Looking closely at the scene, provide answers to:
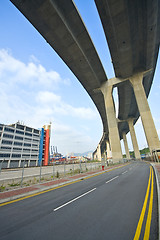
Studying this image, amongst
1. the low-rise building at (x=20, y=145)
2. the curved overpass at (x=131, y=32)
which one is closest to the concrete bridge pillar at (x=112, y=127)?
the curved overpass at (x=131, y=32)

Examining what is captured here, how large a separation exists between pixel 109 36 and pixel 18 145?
61690 mm

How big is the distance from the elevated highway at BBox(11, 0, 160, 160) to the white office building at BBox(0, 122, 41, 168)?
4514 centimetres

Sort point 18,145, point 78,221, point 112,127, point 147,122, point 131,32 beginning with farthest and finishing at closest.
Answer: point 18,145, point 112,127, point 147,122, point 131,32, point 78,221

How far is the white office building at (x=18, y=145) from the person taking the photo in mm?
54875

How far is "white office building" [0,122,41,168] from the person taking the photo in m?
54.9

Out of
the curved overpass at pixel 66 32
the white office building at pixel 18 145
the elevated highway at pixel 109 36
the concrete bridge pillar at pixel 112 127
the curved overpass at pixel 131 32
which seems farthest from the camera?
the white office building at pixel 18 145

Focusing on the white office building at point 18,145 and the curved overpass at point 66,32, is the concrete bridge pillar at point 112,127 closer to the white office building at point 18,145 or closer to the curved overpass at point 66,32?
the curved overpass at point 66,32

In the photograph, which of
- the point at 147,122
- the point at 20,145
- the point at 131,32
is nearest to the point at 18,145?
the point at 20,145

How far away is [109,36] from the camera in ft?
85.9

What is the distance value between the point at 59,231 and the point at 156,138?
33113mm

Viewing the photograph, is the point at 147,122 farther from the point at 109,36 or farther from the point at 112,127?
the point at 109,36

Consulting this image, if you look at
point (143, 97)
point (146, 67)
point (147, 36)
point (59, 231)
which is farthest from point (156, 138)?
point (59, 231)

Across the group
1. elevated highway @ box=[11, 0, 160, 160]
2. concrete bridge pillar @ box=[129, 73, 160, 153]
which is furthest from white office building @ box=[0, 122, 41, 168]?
concrete bridge pillar @ box=[129, 73, 160, 153]

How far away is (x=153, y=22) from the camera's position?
74.5 ft
